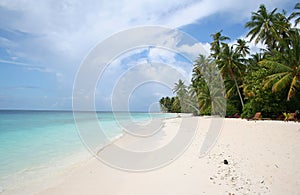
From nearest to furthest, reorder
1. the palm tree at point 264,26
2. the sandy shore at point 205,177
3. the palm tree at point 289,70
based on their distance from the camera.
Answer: the sandy shore at point 205,177, the palm tree at point 289,70, the palm tree at point 264,26

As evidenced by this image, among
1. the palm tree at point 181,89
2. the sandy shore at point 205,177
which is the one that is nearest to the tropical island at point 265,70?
the sandy shore at point 205,177

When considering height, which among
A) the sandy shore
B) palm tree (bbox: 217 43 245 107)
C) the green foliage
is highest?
palm tree (bbox: 217 43 245 107)

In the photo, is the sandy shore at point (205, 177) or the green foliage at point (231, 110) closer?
the sandy shore at point (205, 177)

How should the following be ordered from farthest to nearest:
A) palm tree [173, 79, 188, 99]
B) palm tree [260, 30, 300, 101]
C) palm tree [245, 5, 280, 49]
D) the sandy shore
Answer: palm tree [173, 79, 188, 99]
palm tree [245, 5, 280, 49]
palm tree [260, 30, 300, 101]
the sandy shore

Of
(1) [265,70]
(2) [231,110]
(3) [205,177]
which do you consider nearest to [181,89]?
(2) [231,110]

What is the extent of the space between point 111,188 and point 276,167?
3.89 m

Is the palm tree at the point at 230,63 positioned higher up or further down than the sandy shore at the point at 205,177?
higher up

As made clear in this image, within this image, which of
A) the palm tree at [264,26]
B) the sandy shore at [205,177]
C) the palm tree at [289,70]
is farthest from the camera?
the palm tree at [264,26]

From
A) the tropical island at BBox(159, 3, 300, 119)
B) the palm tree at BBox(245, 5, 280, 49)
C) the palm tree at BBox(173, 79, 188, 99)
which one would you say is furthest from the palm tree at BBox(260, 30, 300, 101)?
the palm tree at BBox(173, 79, 188, 99)

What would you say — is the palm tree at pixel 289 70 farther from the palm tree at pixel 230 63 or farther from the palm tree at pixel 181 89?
the palm tree at pixel 181 89

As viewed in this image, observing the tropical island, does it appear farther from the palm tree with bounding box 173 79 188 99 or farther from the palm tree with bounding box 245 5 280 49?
the palm tree with bounding box 173 79 188 99

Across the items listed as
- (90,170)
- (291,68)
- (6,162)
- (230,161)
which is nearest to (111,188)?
(90,170)

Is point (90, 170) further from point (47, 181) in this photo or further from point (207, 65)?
point (207, 65)

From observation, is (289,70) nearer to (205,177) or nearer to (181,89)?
(205,177)
